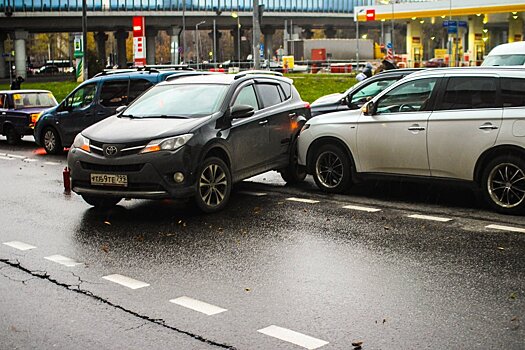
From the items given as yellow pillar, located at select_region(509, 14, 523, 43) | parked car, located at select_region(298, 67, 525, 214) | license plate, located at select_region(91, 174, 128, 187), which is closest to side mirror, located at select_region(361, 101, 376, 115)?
parked car, located at select_region(298, 67, 525, 214)

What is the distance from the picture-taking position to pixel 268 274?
7547mm

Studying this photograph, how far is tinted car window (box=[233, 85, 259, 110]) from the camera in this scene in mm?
→ 12008

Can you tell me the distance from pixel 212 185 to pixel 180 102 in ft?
5.09

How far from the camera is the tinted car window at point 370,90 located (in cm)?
1730

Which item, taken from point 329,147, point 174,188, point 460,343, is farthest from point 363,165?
point 460,343

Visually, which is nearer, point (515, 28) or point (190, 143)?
point (190, 143)

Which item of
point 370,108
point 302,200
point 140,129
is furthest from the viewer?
point 302,200

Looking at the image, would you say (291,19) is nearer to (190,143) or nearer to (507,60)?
(507,60)

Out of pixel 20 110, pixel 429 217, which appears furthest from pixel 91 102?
pixel 429 217

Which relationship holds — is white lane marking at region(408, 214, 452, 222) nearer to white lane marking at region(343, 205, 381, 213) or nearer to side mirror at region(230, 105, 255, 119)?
white lane marking at region(343, 205, 381, 213)

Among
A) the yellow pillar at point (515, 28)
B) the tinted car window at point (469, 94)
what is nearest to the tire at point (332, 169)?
the tinted car window at point (469, 94)

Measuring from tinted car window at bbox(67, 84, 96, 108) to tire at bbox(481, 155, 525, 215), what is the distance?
36.0 feet

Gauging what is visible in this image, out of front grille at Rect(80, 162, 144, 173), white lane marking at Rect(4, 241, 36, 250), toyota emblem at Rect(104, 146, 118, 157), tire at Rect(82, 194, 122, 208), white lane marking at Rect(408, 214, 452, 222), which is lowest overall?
white lane marking at Rect(4, 241, 36, 250)

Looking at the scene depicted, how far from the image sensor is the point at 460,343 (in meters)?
5.52
